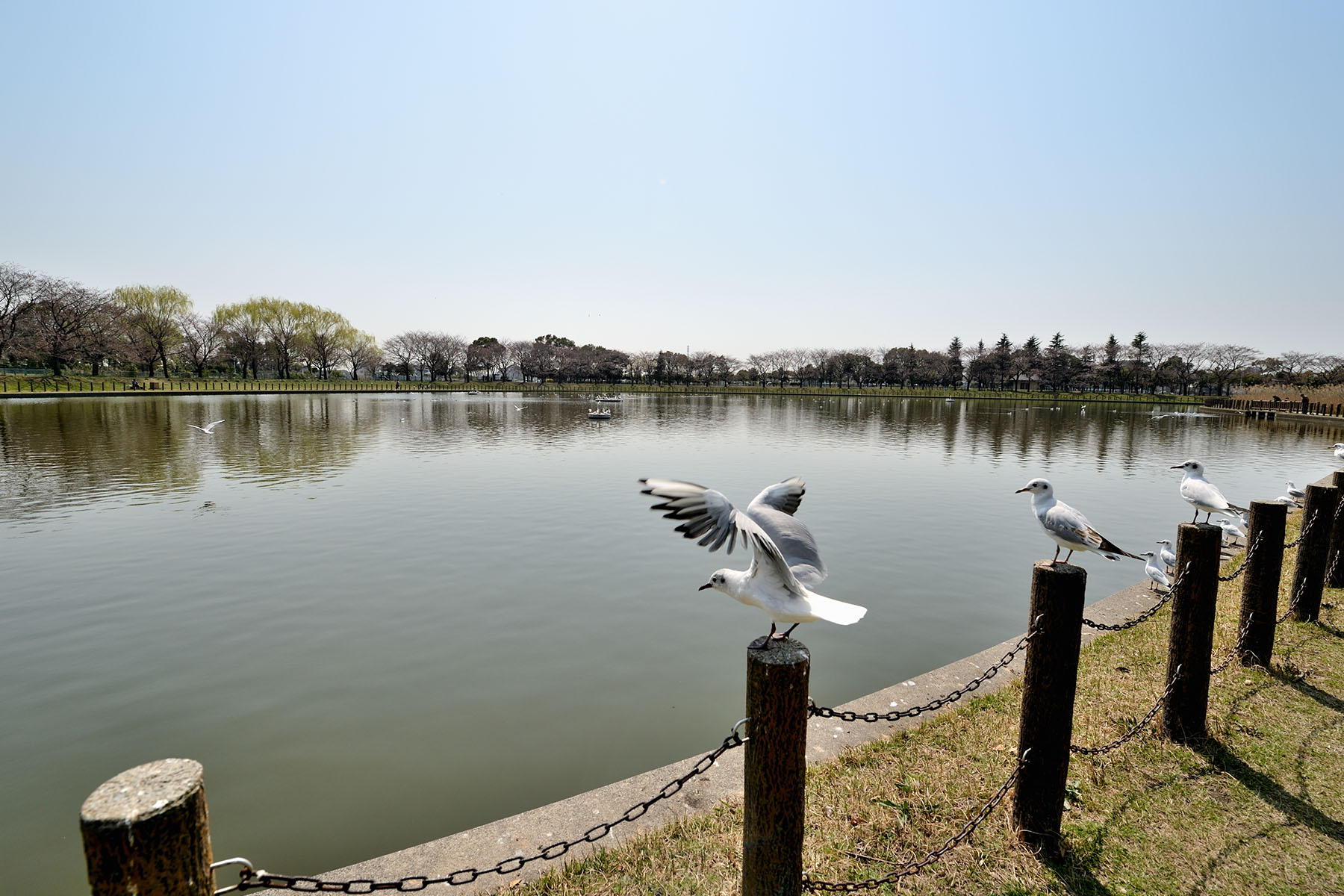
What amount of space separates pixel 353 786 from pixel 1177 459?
30.9 m

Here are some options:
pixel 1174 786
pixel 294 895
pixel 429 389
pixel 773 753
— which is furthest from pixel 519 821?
pixel 429 389

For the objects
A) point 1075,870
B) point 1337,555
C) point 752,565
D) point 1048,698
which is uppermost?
point 752,565

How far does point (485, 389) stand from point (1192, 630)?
93.9m

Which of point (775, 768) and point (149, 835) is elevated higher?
point (149, 835)

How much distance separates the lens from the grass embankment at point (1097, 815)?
3354 mm

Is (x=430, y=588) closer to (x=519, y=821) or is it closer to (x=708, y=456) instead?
(x=519, y=821)

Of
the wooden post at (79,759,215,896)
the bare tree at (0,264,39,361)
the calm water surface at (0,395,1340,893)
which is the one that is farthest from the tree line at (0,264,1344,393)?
the wooden post at (79,759,215,896)

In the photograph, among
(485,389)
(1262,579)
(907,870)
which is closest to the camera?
(907,870)

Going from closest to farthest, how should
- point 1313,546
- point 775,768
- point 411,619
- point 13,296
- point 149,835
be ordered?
point 149,835
point 775,768
point 1313,546
point 411,619
point 13,296

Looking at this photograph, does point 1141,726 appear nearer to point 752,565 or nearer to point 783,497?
point 783,497

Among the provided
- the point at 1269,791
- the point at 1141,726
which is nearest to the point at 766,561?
the point at 1141,726

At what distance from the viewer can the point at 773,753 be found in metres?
2.51

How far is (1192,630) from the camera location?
4.20 metres

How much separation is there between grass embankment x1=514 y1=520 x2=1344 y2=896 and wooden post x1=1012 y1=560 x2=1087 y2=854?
23 centimetres
